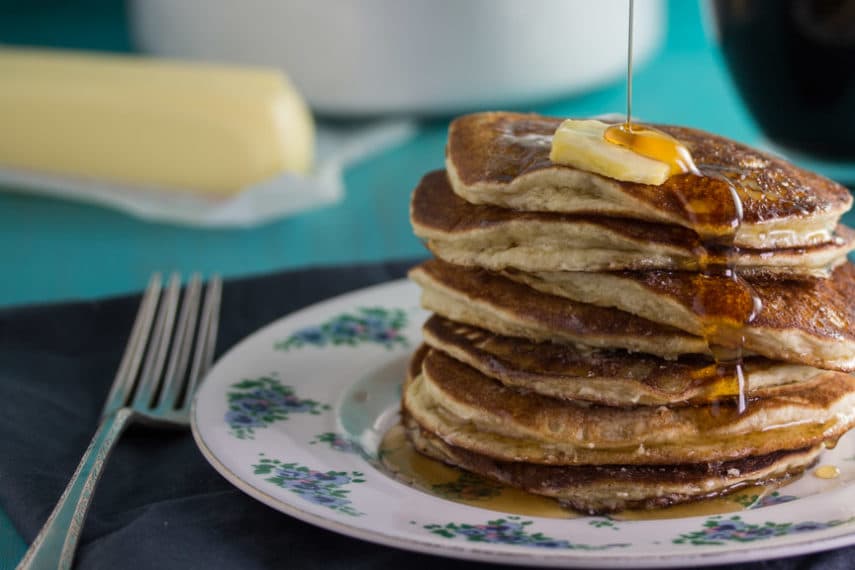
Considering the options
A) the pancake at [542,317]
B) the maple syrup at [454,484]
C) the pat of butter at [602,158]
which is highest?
the pat of butter at [602,158]

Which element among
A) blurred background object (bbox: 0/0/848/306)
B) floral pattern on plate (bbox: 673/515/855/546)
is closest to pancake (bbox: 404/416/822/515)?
floral pattern on plate (bbox: 673/515/855/546)

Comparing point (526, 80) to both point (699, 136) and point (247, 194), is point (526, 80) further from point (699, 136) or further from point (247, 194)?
point (699, 136)

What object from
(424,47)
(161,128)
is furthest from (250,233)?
(424,47)

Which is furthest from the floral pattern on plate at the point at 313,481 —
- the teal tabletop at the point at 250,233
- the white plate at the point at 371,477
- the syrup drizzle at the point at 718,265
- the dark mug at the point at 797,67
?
the dark mug at the point at 797,67

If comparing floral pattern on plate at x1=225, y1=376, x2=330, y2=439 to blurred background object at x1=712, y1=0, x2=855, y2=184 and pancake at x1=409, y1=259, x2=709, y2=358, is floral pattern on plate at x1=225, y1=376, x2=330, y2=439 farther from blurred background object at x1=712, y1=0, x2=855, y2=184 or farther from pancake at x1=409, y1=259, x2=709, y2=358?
blurred background object at x1=712, y1=0, x2=855, y2=184

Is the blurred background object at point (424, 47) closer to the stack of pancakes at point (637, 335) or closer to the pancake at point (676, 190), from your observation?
the pancake at point (676, 190)

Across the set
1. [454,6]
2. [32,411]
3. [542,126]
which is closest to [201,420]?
[32,411]
